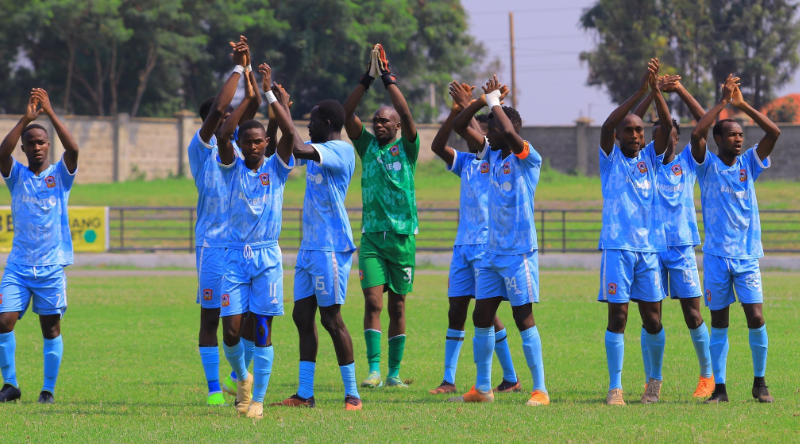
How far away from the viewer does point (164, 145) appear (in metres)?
44.9

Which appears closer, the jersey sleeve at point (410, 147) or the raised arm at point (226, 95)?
the raised arm at point (226, 95)

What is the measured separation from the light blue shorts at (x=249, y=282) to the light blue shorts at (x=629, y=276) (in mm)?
2704

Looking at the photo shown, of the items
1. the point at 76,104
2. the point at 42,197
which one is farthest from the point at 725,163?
the point at 76,104

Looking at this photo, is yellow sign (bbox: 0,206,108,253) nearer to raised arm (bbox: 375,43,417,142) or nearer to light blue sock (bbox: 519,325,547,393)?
raised arm (bbox: 375,43,417,142)

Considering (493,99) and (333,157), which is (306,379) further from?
(493,99)

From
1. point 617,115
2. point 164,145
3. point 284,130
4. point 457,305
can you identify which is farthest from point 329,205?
point 164,145

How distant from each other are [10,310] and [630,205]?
5.34 metres

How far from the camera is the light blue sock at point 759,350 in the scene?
8211mm

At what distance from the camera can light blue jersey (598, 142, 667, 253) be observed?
26.5 feet

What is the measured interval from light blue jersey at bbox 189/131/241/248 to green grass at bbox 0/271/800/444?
1.39 meters

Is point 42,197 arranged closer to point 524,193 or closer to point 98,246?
point 524,193

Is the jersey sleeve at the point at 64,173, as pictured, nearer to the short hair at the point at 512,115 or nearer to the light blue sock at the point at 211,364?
the light blue sock at the point at 211,364

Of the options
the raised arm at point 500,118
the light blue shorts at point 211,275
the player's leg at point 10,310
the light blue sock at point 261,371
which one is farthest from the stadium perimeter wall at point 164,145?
the light blue sock at point 261,371

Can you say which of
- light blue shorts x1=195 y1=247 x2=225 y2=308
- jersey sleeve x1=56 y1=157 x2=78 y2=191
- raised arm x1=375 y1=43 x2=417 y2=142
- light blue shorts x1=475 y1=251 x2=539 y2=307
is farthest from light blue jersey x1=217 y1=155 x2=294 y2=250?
light blue shorts x1=475 y1=251 x2=539 y2=307
